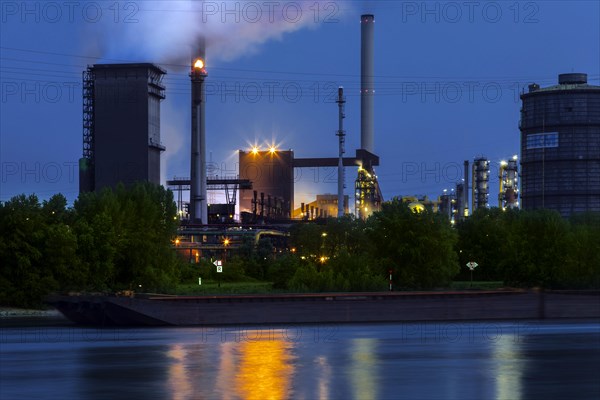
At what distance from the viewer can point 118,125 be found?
172m


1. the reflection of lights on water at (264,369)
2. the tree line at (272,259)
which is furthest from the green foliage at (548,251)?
the reflection of lights on water at (264,369)

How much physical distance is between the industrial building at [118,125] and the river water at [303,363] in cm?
9731

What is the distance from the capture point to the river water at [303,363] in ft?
144

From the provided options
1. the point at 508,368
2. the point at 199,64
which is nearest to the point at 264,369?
the point at 508,368

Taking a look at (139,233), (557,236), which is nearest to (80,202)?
(139,233)

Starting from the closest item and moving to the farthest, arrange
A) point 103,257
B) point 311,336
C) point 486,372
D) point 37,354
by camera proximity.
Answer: point 486,372
point 37,354
point 311,336
point 103,257

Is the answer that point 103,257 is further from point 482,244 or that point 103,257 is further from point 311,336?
point 482,244

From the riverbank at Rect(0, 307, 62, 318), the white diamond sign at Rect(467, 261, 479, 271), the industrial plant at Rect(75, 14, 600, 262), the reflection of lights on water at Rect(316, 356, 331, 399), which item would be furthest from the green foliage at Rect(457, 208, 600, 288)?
the reflection of lights on water at Rect(316, 356, 331, 399)

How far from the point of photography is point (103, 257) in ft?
334

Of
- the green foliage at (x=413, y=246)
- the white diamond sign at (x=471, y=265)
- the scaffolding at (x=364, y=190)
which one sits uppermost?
the scaffolding at (x=364, y=190)

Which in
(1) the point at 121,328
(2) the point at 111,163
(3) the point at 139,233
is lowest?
(1) the point at 121,328

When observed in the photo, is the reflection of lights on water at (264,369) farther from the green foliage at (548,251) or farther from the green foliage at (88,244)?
the green foliage at (548,251)

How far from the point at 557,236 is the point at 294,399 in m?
93.0

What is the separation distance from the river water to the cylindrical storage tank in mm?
109929
